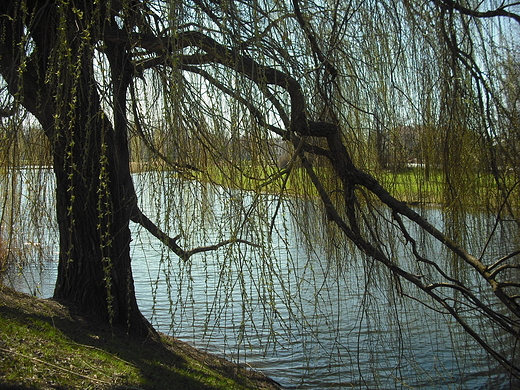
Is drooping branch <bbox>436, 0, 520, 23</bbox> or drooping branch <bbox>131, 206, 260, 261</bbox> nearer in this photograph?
drooping branch <bbox>131, 206, 260, 261</bbox>

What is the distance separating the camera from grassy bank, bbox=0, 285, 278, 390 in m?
2.54

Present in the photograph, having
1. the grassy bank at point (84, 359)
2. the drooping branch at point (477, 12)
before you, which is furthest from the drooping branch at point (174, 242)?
the drooping branch at point (477, 12)

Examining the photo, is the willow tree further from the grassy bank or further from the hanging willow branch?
the grassy bank

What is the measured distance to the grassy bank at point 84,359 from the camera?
2.54 meters

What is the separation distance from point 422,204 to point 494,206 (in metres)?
0.41

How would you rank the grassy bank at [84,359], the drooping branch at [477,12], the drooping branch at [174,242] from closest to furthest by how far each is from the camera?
the drooping branch at [174,242]
the grassy bank at [84,359]
the drooping branch at [477,12]

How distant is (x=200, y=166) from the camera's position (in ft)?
9.84

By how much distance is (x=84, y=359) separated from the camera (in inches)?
113

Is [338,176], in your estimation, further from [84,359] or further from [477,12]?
[84,359]

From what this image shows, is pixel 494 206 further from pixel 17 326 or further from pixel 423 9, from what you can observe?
pixel 17 326

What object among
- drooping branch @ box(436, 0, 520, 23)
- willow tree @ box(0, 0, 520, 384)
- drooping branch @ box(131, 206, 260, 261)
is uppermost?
drooping branch @ box(436, 0, 520, 23)

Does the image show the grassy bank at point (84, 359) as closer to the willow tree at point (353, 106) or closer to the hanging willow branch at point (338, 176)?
the willow tree at point (353, 106)

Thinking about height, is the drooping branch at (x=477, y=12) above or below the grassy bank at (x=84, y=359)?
above

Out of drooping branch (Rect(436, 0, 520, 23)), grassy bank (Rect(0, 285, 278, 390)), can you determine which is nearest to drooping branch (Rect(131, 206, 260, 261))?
grassy bank (Rect(0, 285, 278, 390))
